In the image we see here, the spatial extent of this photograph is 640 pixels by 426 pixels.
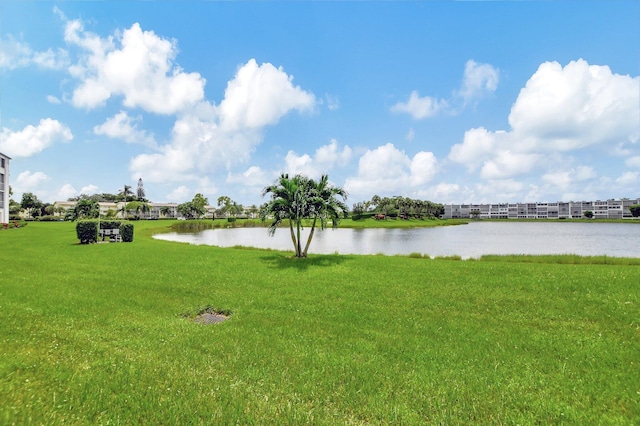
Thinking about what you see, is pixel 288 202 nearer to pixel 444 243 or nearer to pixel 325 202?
pixel 325 202

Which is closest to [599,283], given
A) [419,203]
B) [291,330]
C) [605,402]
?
[605,402]

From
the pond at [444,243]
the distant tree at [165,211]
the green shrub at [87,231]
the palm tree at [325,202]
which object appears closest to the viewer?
the palm tree at [325,202]

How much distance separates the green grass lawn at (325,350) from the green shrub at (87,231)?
→ 64.0 ft

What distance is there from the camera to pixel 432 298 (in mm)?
12508

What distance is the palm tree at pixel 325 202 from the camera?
21703 mm

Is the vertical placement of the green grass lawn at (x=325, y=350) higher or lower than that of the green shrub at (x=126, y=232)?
lower

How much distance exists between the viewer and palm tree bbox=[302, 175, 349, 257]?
21.7 meters

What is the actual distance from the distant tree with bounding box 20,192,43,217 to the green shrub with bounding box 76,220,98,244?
438ft

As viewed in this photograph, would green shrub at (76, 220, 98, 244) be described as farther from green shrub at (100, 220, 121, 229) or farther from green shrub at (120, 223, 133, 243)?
green shrub at (120, 223, 133, 243)

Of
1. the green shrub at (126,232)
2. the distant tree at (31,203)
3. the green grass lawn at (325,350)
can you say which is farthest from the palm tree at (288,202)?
the distant tree at (31,203)

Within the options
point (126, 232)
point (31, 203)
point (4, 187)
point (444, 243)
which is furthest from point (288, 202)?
point (31, 203)

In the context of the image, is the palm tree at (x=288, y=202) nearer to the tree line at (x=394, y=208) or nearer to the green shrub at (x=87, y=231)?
the green shrub at (x=87, y=231)

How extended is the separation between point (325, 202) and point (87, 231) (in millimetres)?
27231

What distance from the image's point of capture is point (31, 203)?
126188mm
